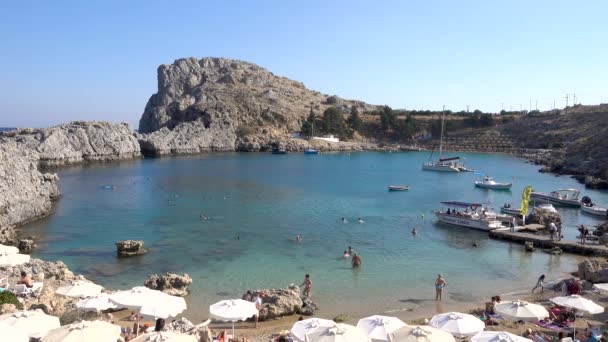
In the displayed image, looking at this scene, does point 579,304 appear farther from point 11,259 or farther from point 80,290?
point 11,259

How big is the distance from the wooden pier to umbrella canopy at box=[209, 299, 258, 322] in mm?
25441

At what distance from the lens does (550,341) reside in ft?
54.7

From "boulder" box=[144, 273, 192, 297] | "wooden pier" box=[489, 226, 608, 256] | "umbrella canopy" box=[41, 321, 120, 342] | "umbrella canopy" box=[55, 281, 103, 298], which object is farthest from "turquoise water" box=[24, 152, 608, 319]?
"umbrella canopy" box=[41, 321, 120, 342]

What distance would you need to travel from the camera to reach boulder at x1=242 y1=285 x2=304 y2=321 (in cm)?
2073

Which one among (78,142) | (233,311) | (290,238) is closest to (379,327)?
(233,311)

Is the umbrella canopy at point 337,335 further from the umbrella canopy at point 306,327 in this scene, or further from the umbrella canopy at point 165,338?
the umbrella canopy at point 165,338

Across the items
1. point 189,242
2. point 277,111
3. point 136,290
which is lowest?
point 189,242

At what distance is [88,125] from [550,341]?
11124 cm

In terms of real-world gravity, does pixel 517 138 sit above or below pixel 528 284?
above

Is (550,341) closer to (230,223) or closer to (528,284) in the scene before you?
(528,284)

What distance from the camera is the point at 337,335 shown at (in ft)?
44.9

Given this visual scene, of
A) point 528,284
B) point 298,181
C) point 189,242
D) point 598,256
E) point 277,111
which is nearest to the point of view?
point 528,284

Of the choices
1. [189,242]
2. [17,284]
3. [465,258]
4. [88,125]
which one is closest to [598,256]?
[465,258]

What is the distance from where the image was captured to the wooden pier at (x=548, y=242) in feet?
108
